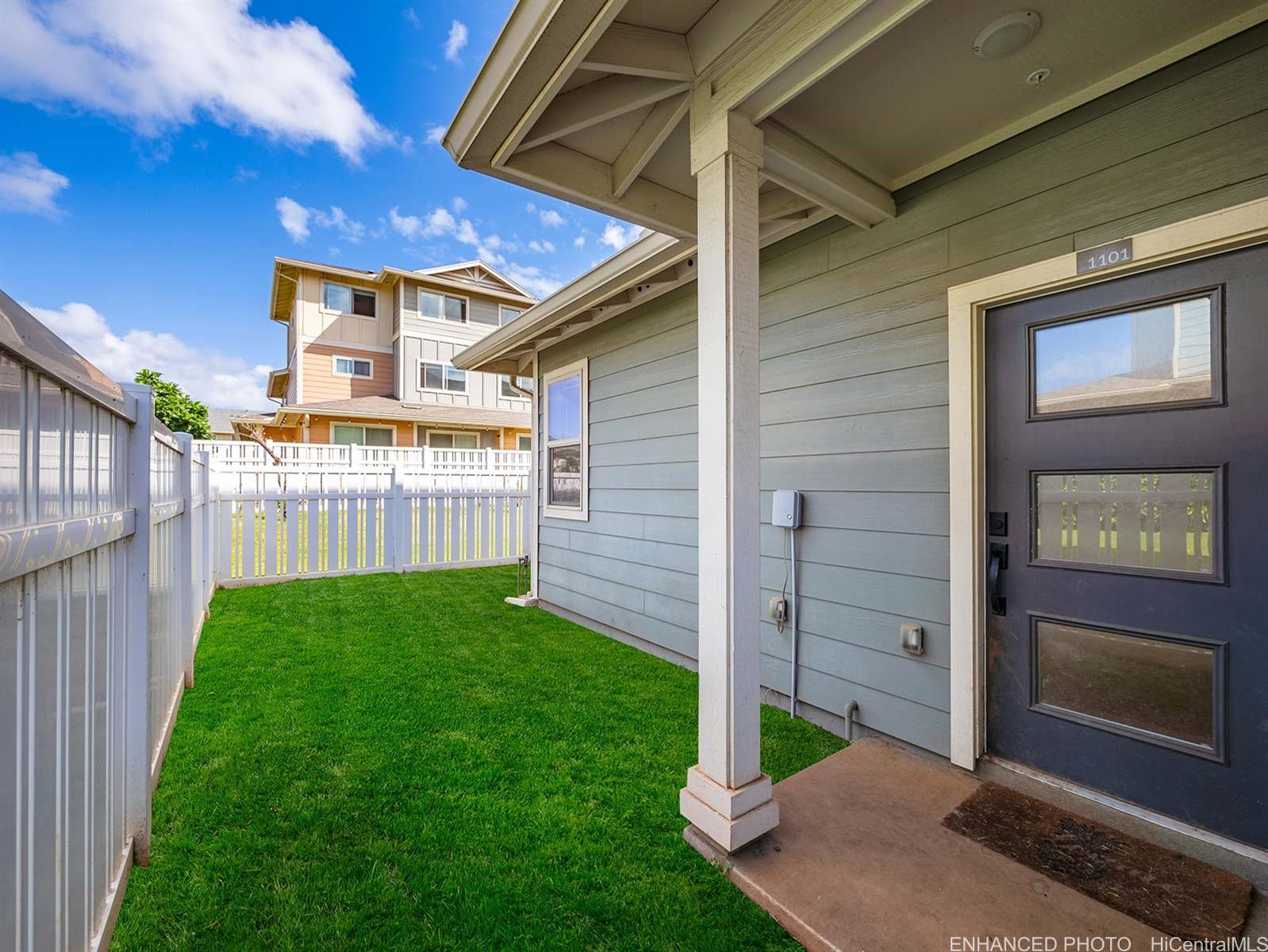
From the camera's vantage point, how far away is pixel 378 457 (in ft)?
38.8

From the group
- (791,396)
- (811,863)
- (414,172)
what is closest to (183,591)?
(811,863)

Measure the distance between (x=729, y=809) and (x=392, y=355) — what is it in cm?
1569

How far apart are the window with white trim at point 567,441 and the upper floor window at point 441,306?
35.9 feet

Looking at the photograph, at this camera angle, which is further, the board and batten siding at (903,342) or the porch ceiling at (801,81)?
the board and batten siding at (903,342)

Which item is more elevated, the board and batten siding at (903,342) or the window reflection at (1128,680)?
the board and batten siding at (903,342)

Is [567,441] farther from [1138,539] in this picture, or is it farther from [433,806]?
[1138,539]

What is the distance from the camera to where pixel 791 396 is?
9.63ft

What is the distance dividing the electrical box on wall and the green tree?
Answer: 55.8ft

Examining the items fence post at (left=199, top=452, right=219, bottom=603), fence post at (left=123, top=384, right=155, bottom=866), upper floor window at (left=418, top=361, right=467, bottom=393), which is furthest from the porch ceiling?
upper floor window at (left=418, top=361, right=467, bottom=393)

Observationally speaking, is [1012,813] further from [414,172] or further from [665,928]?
[414,172]

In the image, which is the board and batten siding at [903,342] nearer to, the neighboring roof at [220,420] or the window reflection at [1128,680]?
the window reflection at [1128,680]

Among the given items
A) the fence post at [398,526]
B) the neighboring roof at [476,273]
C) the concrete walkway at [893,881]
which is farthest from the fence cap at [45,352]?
the neighboring roof at [476,273]

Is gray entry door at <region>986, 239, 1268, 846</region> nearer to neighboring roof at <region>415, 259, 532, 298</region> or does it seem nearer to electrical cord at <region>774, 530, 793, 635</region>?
electrical cord at <region>774, 530, 793, 635</region>

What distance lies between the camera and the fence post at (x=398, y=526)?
6492 millimetres
